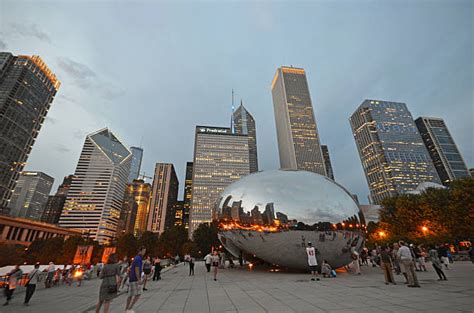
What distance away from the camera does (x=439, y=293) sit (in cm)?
723

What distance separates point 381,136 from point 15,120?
227559 millimetres

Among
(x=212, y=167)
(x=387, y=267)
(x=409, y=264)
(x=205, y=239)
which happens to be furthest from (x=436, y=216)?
(x=212, y=167)

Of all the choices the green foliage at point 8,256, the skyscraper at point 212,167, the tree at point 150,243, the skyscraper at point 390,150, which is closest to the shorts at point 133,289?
the green foliage at point 8,256

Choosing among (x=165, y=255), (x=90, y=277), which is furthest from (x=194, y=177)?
(x=90, y=277)

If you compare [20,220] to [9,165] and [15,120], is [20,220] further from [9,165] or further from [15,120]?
[15,120]

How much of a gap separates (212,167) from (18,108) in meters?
100

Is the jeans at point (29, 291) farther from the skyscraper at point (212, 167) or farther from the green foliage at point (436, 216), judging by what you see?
the skyscraper at point (212, 167)

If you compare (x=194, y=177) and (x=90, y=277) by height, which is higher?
(x=194, y=177)

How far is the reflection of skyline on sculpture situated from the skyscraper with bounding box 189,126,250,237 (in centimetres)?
11186

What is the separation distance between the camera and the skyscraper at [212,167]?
128 meters

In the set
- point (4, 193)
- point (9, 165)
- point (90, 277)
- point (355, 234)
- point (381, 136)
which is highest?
point (381, 136)

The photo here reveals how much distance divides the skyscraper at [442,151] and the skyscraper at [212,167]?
152995 millimetres

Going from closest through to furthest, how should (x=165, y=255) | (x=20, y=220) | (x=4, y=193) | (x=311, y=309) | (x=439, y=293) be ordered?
(x=311, y=309) < (x=439, y=293) < (x=165, y=255) < (x=20, y=220) < (x=4, y=193)

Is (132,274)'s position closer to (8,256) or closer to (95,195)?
(8,256)
